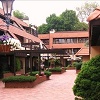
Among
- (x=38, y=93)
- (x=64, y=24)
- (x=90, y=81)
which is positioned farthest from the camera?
(x=64, y=24)

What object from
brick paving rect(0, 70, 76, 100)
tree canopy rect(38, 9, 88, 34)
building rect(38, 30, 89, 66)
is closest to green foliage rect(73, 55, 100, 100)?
brick paving rect(0, 70, 76, 100)

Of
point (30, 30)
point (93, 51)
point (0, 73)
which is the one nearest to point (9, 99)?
point (93, 51)

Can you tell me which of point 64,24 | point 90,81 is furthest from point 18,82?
point 64,24

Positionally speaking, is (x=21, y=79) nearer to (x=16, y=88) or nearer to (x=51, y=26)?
(x=16, y=88)

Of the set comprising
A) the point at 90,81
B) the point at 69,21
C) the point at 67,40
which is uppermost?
the point at 69,21

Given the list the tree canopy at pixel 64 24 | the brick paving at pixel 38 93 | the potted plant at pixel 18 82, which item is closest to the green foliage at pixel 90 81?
the brick paving at pixel 38 93

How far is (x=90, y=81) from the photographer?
7301mm

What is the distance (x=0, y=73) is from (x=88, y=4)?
163ft

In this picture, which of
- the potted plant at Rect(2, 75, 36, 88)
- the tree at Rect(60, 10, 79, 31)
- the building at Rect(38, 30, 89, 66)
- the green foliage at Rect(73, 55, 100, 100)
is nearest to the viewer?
the green foliage at Rect(73, 55, 100, 100)

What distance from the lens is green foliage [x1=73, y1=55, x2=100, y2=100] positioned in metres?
7.18

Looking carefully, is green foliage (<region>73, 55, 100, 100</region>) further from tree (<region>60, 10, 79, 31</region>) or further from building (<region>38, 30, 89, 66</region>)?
tree (<region>60, 10, 79, 31</region>)

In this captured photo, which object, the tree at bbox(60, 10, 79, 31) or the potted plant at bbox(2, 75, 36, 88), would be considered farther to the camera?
the tree at bbox(60, 10, 79, 31)

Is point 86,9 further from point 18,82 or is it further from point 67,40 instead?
point 18,82

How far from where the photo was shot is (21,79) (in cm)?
1934
